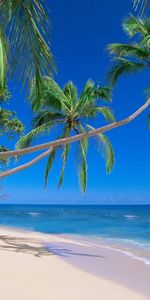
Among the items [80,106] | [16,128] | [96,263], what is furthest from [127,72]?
[96,263]

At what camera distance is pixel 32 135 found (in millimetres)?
17484

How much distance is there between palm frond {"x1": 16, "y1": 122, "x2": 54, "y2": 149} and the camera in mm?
17309

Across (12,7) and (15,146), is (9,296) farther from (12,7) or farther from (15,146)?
(15,146)

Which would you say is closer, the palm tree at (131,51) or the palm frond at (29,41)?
the palm frond at (29,41)

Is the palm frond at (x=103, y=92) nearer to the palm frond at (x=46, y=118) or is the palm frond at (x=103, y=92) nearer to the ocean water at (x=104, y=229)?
the palm frond at (x=46, y=118)

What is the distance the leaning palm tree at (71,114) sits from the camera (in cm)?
1699

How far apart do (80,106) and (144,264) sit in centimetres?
721

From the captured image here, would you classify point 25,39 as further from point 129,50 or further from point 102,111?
point 102,111

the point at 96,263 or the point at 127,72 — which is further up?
the point at 127,72

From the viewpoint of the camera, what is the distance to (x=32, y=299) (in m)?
6.69

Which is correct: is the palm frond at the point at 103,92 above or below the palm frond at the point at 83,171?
above

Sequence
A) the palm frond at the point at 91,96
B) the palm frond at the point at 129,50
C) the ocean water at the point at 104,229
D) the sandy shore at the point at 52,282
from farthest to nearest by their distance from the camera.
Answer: the ocean water at the point at 104,229, the palm frond at the point at 91,96, the palm frond at the point at 129,50, the sandy shore at the point at 52,282

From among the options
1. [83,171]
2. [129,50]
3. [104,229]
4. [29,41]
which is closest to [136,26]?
[129,50]

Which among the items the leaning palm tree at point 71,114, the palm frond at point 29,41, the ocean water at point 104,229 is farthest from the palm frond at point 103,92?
the palm frond at point 29,41
